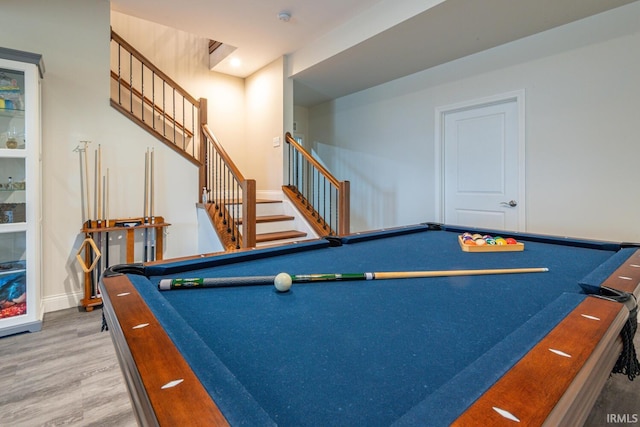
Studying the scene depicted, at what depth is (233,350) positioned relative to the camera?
2.32 ft

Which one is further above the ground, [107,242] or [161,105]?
[161,105]

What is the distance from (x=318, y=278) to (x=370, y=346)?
49 cm

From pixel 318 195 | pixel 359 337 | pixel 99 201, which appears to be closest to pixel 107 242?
pixel 99 201

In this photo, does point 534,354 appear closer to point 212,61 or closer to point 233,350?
point 233,350

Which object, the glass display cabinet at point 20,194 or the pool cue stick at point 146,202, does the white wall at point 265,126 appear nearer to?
the pool cue stick at point 146,202

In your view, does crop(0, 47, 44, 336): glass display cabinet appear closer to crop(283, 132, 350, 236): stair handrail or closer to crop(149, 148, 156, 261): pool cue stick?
crop(149, 148, 156, 261): pool cue stick

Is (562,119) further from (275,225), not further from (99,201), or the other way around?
(99,201)

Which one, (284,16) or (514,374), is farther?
(284,16)

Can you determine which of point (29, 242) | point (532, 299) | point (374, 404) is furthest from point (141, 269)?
point (29, 242)

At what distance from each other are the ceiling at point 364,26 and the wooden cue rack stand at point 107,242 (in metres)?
2.02

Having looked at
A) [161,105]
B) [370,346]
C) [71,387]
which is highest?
[161,105]

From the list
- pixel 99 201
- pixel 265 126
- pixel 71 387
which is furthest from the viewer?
pixel 265 126

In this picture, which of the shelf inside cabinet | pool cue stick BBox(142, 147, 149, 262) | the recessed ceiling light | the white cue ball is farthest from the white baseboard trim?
the recessed ceiling light

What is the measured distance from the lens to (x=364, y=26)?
3047 mm
